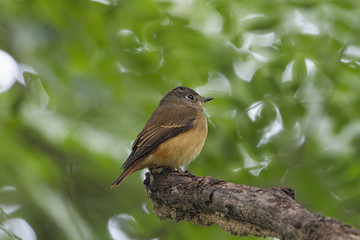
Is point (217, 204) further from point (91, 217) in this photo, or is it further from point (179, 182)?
point (91, 217)

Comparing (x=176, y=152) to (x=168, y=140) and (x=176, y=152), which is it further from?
(x=168, y=140)

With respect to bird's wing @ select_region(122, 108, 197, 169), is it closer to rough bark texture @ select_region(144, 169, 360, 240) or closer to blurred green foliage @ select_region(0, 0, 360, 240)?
blurred green foliage @ select_region(0, 0, 360, 240)

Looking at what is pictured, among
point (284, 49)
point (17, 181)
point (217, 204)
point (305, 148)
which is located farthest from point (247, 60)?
point (17, 181)

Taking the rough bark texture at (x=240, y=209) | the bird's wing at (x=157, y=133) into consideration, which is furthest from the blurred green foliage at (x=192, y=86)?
the rough bark texture at (x=240, y=209)

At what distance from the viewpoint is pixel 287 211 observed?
277 centimetres

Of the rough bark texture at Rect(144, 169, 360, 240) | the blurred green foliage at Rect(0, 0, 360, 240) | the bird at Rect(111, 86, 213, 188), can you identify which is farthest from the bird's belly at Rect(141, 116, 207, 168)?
the rough bark texture at Rect(144, 169, 360, 240)

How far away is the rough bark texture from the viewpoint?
2520 millimetres

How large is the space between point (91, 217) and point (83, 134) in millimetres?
1195

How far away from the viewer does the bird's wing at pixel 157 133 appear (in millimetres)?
5480

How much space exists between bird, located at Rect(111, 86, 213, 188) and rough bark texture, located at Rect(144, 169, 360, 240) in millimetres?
563

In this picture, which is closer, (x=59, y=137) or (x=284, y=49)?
(x=59, y=137)

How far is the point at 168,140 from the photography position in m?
5.98

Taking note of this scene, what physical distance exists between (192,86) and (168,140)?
772 millimetres

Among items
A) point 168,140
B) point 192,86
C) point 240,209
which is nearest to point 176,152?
point 168,140
